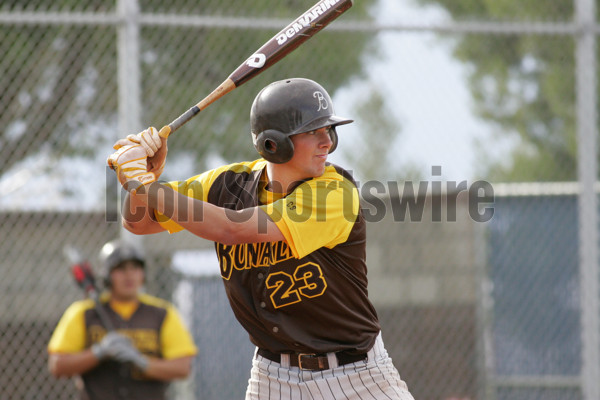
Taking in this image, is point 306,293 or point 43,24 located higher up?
point 43,24

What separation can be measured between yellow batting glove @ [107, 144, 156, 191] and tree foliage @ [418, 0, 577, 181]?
345 cm

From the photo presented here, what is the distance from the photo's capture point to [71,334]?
4809mm

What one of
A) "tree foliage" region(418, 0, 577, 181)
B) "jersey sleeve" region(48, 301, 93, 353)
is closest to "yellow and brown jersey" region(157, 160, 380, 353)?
"jersey sleeve" region(48, 301, 93, 353)

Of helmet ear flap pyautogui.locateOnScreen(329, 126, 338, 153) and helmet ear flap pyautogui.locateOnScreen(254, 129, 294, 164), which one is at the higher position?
helmet ear flap pyautogui.locateOnScreen(329, 126, 338, 153)

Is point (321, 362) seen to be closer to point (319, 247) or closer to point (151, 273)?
point (319, 247)

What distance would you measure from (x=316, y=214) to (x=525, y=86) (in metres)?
4.39

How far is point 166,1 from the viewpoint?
5.42 metres

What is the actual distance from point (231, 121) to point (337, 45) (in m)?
1.01

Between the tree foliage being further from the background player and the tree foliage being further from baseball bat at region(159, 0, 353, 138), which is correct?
baseball bat at region(159, 0, 353, 138)

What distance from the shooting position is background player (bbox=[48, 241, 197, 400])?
15.5 ft

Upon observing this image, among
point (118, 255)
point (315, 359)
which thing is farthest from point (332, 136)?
point (118, 255)

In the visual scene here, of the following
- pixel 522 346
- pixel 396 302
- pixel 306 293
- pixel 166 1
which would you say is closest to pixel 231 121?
pixel 166 1

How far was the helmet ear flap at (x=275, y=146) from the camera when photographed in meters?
2.99

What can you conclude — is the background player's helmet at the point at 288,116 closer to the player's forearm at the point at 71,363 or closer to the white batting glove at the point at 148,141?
the white batting glove at the point at 148,141
